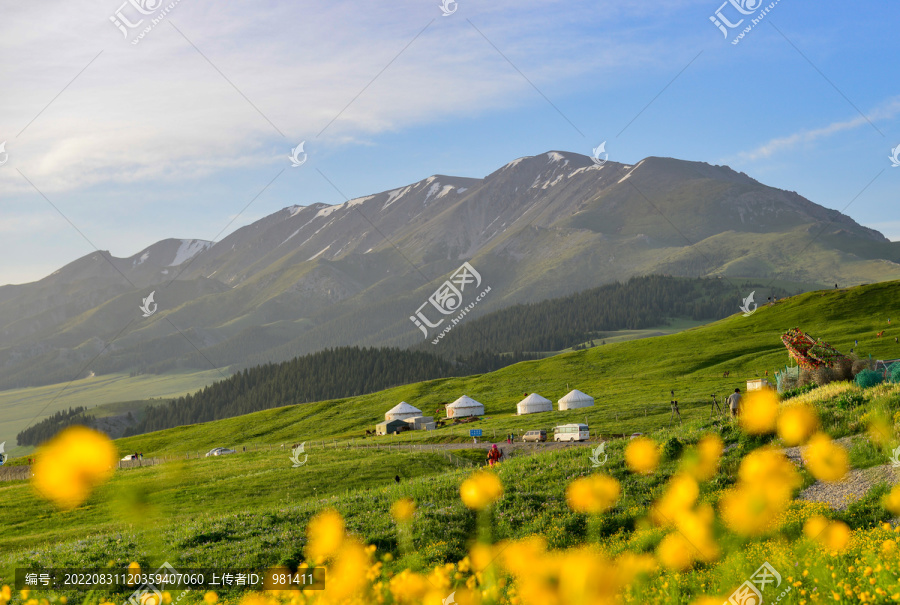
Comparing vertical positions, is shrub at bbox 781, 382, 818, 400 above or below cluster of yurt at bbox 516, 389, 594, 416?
below

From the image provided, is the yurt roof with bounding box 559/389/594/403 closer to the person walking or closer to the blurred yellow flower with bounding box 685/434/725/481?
the person walking

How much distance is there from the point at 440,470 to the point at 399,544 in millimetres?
29902

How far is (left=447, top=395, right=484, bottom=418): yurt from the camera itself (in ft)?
328

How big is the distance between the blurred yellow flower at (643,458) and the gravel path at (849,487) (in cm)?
536

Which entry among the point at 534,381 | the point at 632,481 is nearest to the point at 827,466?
the point at 632,481

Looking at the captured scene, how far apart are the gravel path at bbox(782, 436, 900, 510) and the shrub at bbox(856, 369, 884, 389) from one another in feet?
36.0

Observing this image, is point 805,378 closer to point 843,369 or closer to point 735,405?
point 843,369

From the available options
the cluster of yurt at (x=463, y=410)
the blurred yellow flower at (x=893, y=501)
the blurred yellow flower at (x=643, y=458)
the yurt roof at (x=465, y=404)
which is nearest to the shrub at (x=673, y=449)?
the blurred yellow flower at (x=643, y=458)

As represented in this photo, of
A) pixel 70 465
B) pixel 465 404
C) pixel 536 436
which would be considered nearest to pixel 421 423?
pixel 465 404

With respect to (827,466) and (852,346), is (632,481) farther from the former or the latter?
(852,346)

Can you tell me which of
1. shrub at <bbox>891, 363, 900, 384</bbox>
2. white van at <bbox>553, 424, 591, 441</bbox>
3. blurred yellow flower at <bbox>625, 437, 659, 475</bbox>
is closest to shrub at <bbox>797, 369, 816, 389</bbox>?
shrub at <bbox>891, 363, 900, 384</bbox>

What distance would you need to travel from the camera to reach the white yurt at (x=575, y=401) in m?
90.5

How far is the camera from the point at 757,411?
22.7m

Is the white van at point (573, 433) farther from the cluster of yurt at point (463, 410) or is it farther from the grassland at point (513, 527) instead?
the grassland at point (513, 527)
